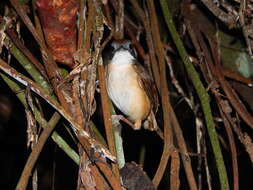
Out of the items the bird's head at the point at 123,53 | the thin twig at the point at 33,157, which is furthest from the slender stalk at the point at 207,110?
A: the thin twig at the point at 33,157

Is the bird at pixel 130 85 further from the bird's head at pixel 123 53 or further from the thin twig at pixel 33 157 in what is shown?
the thin twig at pixel 33 157

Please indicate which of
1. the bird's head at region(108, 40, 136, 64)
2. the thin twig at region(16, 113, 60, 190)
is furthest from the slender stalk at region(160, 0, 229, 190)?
the thin twig at region(16, 113, 60, 190)

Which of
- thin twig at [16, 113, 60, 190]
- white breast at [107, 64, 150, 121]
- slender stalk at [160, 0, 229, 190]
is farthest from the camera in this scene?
white breast at [107, 64, 150, 121]

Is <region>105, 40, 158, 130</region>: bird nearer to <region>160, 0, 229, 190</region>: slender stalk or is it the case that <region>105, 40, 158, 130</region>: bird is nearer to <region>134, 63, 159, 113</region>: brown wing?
<region>134, 63, 159, 113</region>: brown wing

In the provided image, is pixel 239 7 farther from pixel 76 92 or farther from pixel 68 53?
pixel 76 92

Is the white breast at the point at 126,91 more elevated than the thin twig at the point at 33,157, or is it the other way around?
the white breast at the point at 126,91

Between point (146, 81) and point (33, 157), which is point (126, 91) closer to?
point (146, 81)

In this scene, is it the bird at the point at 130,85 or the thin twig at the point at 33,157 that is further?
the bird at the point at 130,85

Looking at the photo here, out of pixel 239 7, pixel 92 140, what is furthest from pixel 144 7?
pixel 92 140

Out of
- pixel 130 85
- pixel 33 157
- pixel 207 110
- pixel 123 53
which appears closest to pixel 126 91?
pixel 130 85
